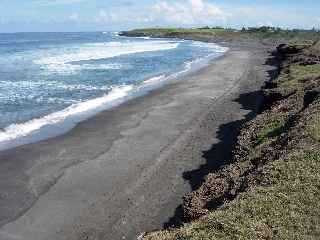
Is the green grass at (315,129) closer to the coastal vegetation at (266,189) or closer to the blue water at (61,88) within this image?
the coastal vegetation at (266,189)

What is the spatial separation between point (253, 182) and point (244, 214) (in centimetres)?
299

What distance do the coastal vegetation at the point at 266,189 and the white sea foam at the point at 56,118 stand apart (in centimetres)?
1192

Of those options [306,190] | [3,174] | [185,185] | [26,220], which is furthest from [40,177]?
[306,190]

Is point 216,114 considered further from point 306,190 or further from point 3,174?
point 306,190

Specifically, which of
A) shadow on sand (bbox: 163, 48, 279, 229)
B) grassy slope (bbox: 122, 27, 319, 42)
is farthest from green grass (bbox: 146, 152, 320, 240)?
grassy slope (bbox: 122, 27, 319, 42)

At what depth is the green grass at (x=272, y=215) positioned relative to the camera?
1266 cm

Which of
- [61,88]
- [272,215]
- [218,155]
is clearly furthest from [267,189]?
[61,88]

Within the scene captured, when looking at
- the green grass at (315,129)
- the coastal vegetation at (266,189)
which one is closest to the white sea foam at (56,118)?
the coastal vegetation at (266,189)

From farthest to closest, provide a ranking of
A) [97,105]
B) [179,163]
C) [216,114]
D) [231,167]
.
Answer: [97,105] < [216,114] < [179,163] < [231,167]

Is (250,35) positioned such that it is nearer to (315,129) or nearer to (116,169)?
(116,169)

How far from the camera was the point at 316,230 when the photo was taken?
1277 centimetres

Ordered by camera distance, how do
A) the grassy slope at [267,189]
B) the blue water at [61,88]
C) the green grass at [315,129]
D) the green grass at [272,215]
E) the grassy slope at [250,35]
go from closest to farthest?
the green grass at [272,215] → the grassy slope at [267,189] → the green grass at [315,129] → the blue water at [61,88] → the grassy slope at [250,35]

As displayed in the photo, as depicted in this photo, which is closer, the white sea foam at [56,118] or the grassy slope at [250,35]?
the white sea foam at [56,118]

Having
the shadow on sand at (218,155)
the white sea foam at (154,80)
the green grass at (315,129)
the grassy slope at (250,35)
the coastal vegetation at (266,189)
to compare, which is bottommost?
the grassy slope at (250,35)
